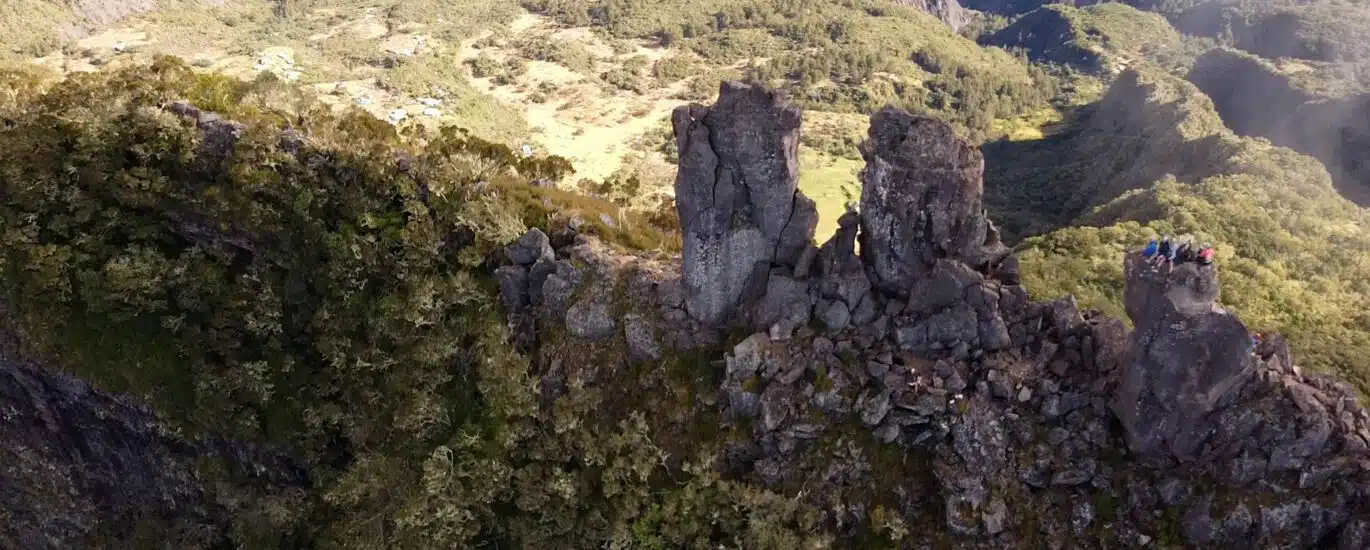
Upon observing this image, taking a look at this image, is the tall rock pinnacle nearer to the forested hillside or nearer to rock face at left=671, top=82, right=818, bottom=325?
the forested hillside

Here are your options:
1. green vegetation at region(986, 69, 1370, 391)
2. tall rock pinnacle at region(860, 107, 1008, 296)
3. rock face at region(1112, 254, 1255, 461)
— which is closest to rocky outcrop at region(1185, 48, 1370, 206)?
green vegetation at region(986, 69, 1370, 391)

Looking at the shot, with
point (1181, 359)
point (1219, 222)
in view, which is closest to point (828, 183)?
point (1219, 222)

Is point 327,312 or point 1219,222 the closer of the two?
point 327,312

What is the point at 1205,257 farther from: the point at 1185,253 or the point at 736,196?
the point at 736,196

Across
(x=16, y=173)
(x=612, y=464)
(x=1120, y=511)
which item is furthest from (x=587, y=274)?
(x=16, y=173)

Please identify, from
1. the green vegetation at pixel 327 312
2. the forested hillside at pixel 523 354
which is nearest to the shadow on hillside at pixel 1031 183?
the forested hillside at pixel 523 354

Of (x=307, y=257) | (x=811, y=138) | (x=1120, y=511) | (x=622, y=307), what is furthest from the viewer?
(x=811, y=138)

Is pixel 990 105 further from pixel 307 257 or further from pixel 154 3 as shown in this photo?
pixel 154 3
